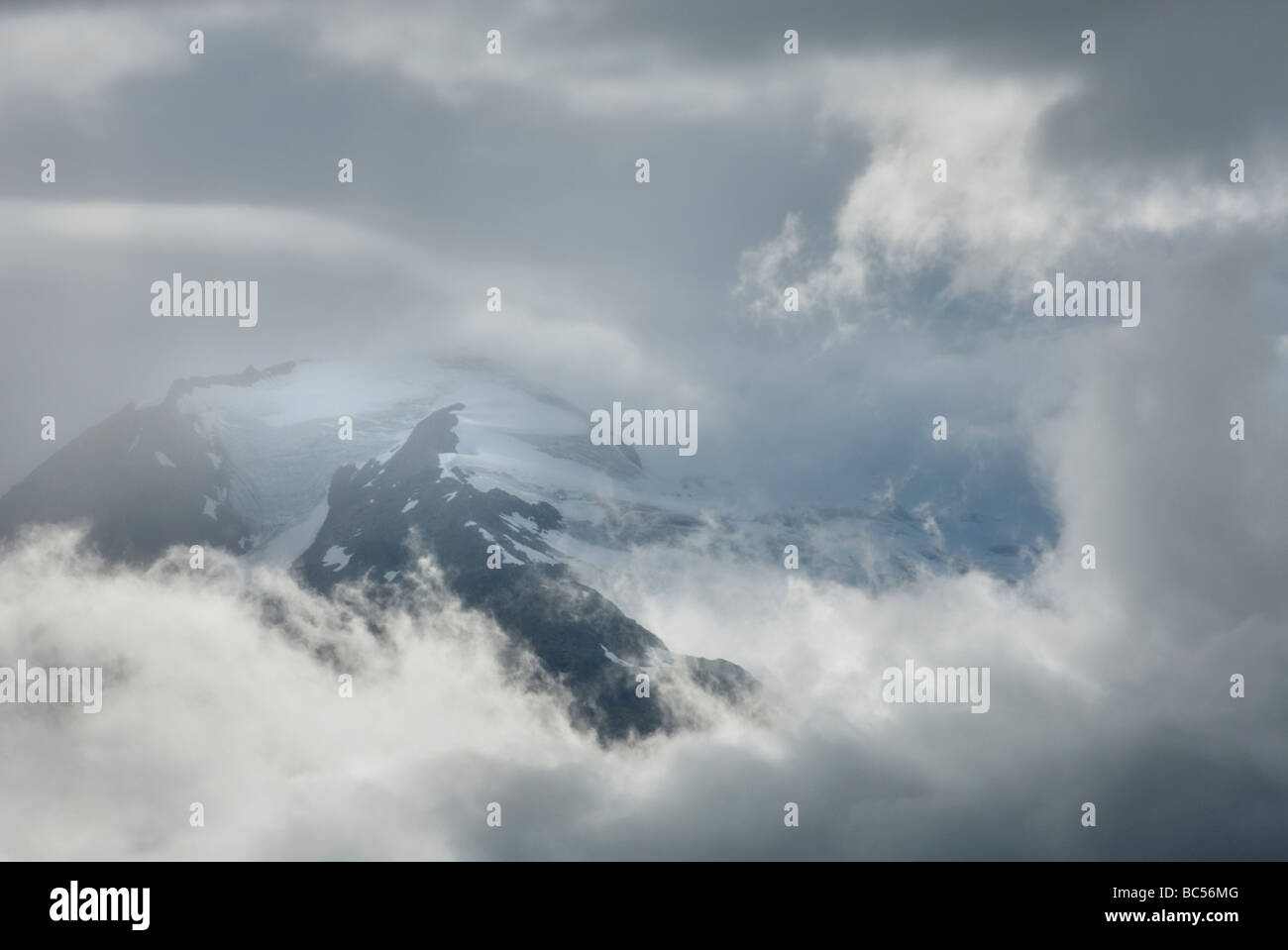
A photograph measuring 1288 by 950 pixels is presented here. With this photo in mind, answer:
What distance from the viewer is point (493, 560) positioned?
195m

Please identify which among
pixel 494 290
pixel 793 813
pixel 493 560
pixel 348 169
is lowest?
pixel 793 813

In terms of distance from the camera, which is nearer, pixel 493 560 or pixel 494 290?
pixel 494 290

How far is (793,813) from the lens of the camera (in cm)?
12988

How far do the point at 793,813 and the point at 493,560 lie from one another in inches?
3060

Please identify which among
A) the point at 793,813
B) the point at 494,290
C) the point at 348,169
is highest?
the point at 348,169
